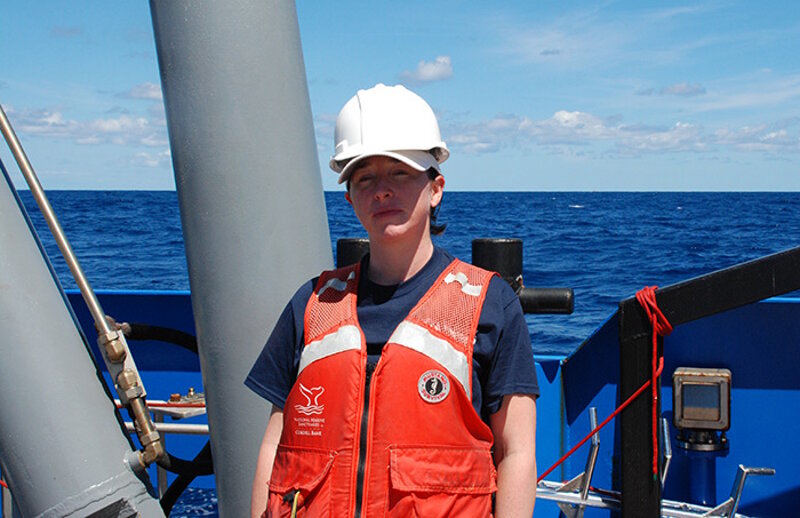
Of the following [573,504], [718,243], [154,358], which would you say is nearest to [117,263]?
[718,243]

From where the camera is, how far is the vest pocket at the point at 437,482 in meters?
1.89

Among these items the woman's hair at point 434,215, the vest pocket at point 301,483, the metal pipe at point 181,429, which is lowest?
the metal pipe at point 181,429

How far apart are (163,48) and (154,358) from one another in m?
2.39

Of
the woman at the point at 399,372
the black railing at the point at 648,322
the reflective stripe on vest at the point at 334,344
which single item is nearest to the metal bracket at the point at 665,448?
the black railing at the point at 648,322

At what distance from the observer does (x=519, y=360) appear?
1.95m

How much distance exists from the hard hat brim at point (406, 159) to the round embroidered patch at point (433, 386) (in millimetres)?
470

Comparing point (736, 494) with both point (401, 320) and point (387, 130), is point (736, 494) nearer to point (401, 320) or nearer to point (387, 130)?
point (401, 320)

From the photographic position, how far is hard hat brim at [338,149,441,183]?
6.57ft

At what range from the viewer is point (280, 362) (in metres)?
2.14

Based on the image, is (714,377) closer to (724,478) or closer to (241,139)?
(724,478)

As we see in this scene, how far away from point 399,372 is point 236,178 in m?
0.94

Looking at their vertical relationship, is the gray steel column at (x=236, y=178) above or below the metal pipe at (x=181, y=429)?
above

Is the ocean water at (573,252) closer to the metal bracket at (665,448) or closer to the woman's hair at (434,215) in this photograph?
the metal bracket at (665,448)

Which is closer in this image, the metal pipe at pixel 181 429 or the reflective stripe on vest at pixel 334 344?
the reflective stripe on vest at pixel 334 344
